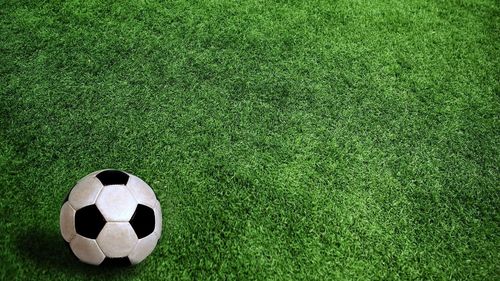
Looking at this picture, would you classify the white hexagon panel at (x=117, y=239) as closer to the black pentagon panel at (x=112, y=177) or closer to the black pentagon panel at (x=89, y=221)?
the black pentagon panel at (x=89, y=221)

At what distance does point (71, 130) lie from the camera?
231 cm

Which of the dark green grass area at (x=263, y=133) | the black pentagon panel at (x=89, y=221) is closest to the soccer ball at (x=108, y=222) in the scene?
the black pentagon panel at (x=89, y=221)

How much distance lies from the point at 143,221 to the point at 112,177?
24 cm

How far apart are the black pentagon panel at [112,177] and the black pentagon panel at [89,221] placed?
129 mm

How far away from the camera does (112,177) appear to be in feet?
5.56

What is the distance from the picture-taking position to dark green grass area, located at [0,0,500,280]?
6.43ft

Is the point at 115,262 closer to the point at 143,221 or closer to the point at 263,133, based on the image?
the point at 143,221

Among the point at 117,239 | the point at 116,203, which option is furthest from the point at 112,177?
the point at 117,239

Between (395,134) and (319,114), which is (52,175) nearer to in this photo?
(319,114)

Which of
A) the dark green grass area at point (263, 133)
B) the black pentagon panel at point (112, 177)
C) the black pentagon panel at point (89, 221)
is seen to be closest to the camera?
the black pentagon panel at point (89, 221)

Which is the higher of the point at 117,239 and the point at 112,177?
the point at 112,177

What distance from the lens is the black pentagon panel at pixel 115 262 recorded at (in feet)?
5.28

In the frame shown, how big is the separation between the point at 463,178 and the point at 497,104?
30.3 inches

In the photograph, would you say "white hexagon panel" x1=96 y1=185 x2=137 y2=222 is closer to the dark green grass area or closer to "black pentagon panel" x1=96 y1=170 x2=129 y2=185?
"black pentagon panel" x1=96 y1=170 x2=129 y2=185
